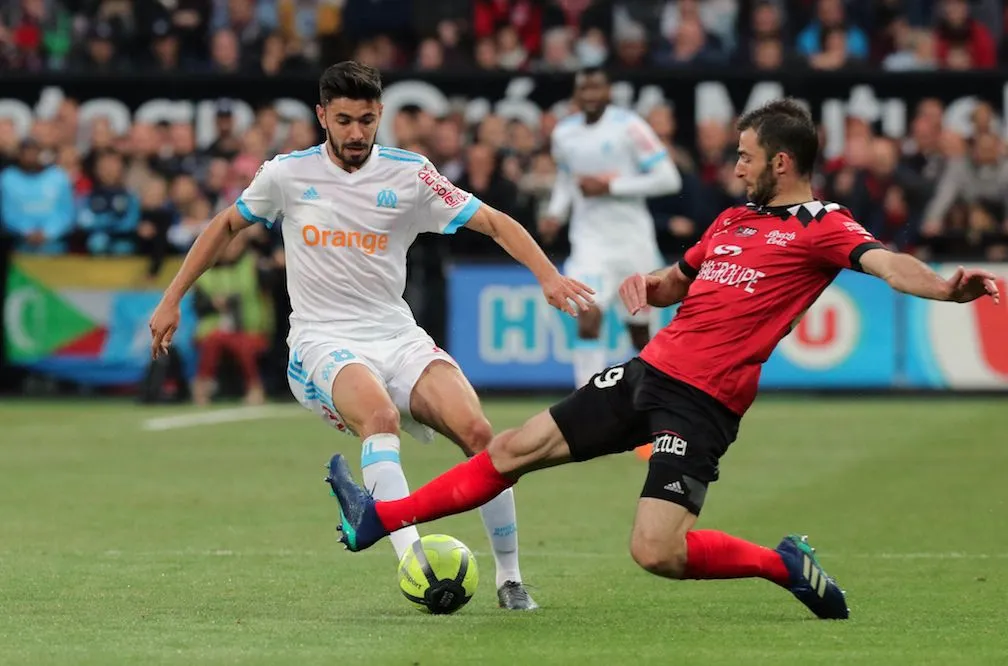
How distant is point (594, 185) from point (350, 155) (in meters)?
6.22

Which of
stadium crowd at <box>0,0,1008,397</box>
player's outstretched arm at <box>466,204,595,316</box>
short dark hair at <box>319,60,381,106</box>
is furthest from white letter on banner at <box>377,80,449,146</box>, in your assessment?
short dark hair at <box>319,60,381,106</box>

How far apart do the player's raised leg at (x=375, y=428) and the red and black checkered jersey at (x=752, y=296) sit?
108 cm

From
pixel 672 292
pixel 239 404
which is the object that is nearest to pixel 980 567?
pixel 672 292

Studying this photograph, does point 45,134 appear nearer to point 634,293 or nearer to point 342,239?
point 342,239

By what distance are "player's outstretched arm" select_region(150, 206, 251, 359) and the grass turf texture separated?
1041mm

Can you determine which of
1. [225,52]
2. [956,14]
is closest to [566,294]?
[225,52]

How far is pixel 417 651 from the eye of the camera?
22.1 feet

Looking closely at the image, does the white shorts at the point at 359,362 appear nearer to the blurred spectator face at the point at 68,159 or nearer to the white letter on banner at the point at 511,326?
the white letter on banner at the point at 511,326

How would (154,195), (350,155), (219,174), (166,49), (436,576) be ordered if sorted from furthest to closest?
(166,49) < (219,174) < (154,195) < (350,155) < (436,576)

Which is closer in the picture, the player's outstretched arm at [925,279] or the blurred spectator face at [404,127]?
the player's outstretched arm at [925,279]

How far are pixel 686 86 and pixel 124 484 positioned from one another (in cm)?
908

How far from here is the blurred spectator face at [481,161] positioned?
19.2 meters

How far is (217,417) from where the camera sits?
1772cm

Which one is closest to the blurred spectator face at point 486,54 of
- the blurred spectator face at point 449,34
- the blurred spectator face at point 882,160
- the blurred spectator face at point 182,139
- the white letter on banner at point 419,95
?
the blurred spectator face at point 449,34
